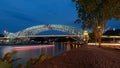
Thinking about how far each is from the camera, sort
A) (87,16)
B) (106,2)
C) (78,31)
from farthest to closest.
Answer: (78,31) → (87,16) → (106,2)

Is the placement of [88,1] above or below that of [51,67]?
above

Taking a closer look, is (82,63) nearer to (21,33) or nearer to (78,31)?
(78,31)

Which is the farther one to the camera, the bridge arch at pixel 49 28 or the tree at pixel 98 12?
the bridge arch at pixel 49 28

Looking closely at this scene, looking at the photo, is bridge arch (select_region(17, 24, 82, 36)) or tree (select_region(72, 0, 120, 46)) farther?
bridge arch (select_region(17, 24, 82, 36))

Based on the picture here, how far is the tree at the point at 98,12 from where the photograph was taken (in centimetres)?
5580

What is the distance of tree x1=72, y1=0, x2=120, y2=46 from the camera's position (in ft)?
183

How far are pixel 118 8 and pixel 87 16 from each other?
1050cm

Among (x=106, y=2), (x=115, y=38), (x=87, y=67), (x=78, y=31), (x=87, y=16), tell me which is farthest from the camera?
(x=78, y=31)

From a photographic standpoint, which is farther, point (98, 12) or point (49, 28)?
point (49, 28)

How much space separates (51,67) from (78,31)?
153 meters

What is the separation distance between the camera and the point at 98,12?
→ 61.2 m

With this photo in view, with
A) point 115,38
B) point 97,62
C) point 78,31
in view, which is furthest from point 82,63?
point 78,31

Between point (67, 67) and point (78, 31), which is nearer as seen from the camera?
point (67, 67)

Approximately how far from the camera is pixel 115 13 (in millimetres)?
58906
